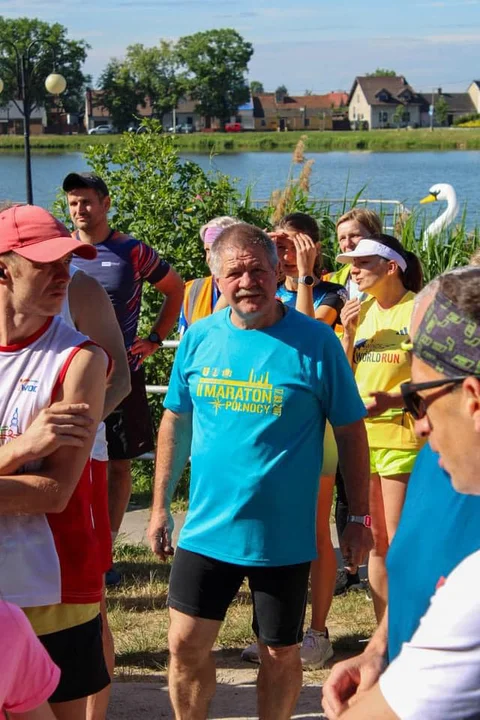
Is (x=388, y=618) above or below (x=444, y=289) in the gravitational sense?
below

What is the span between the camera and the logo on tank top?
9.48 ft

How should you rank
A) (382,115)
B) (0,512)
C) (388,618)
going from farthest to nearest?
1. (382,115)
2. (0,512)
3. (388,618)

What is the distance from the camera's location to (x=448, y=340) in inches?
72.1

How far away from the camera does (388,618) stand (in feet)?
7.34

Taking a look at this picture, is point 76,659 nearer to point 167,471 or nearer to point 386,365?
point 167,471

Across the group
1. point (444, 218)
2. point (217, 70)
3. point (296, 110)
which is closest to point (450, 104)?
point (296, 110)

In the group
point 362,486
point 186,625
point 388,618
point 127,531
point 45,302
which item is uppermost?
point 45,302

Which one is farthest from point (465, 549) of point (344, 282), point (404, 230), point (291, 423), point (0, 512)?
point (404, 230)

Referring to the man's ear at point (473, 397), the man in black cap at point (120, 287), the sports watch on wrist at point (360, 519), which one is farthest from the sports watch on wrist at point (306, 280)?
the man's ear at point (473, 397)

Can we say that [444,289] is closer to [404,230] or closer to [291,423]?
[291,423]

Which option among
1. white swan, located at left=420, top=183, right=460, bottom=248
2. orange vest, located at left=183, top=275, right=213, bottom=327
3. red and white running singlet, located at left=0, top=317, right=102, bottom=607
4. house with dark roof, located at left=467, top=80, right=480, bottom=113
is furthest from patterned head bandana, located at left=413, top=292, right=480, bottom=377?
house with dark roof, located at left=467, top=80, right=480, bottom=113

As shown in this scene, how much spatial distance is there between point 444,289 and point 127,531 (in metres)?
4.88

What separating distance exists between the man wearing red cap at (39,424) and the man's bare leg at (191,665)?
78 centimetres

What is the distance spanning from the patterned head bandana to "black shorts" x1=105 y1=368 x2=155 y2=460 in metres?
4.08
